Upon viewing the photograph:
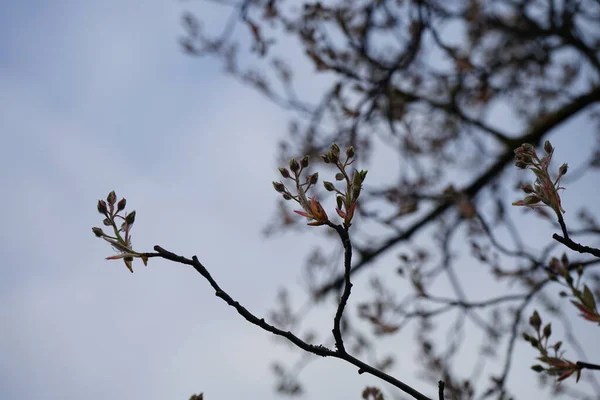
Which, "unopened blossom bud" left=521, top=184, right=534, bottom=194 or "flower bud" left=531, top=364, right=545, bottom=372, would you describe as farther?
"flower bud" left=531, top=364, right=545, bottom=372

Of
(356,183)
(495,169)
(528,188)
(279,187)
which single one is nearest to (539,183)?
(528,188)

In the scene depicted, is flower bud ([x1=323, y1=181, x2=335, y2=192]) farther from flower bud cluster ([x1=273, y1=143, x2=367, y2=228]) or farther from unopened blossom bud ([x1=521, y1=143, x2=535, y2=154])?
unopened blossom bud ([x1=521, y1=143, x2=535, y2=154])

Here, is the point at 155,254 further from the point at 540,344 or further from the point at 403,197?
the point at 403,197

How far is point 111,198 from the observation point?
146 centimetres

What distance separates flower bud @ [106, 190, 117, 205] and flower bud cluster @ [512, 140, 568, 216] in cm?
120

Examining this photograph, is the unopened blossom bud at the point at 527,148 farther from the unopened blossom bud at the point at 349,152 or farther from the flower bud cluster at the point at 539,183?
the unopened blossom bud at the point at 349,152

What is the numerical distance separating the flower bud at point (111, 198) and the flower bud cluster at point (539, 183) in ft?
3.92

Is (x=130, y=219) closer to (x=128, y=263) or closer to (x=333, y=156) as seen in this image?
(x=128, y=263)

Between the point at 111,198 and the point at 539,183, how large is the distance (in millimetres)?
1264

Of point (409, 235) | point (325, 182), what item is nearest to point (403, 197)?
point (409, 235)

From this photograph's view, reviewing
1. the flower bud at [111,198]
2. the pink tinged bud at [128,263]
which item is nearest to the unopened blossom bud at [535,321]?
the pink tinged bud at [128,263]

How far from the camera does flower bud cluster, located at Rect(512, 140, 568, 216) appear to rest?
52.2 inches

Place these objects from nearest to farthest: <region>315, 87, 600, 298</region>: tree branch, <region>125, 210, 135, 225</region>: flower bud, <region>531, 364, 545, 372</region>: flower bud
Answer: <region>125, 210, 135, 225</region>: flower bud → <region>531, 364, 545, 372</region>: flower bud → <region>315, 87, 600, 298</region>: tree branch

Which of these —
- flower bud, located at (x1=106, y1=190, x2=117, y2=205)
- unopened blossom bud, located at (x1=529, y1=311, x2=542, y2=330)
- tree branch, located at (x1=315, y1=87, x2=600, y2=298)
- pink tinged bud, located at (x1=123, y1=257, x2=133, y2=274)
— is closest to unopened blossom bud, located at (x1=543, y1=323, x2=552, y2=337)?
unopened blossom bud, located at (x1=529, y1=311, x2=542, y2=330)
